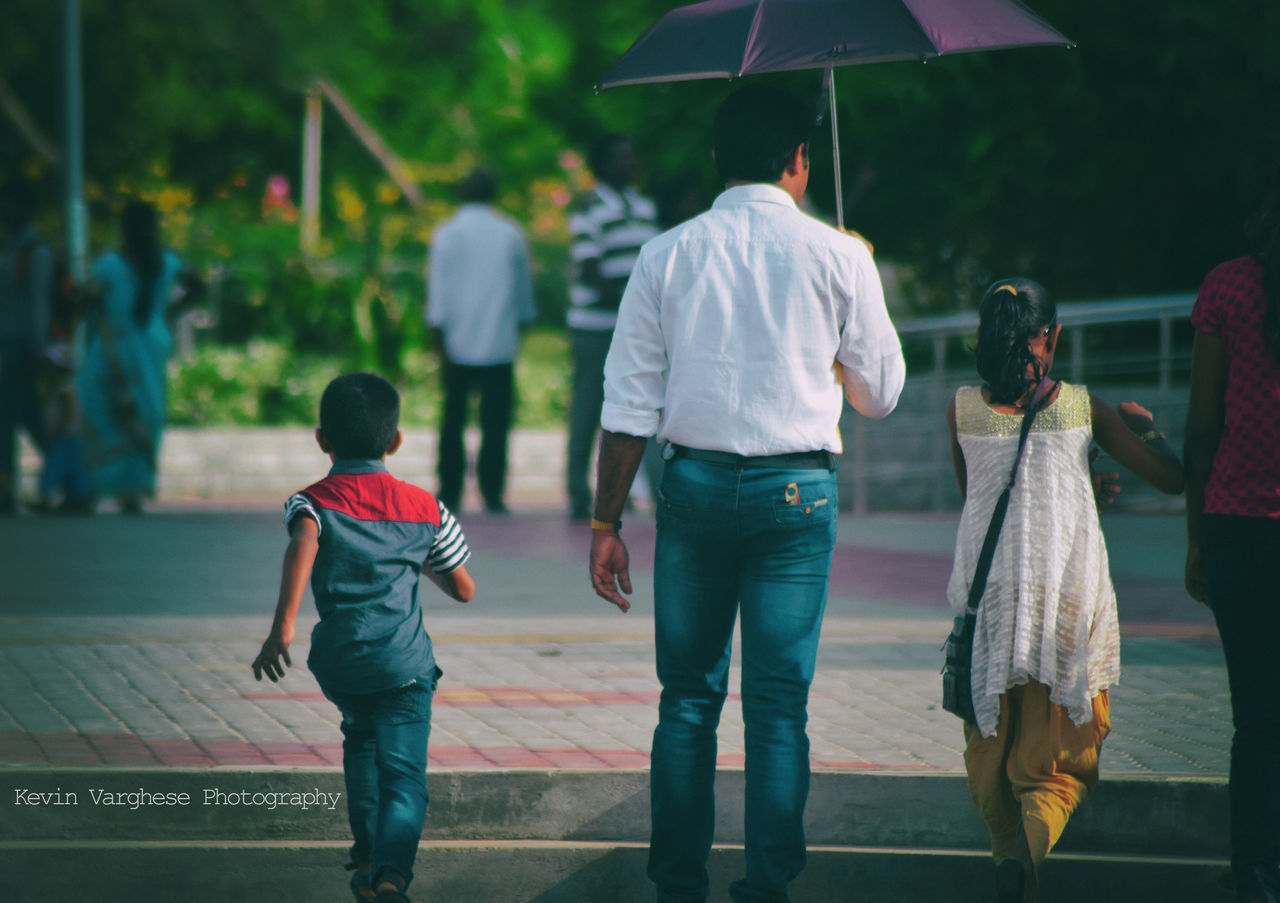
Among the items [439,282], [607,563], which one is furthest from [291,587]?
[439,282]

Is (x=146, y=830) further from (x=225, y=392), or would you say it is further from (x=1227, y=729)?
(x=225, y=392)

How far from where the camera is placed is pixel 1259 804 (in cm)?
400

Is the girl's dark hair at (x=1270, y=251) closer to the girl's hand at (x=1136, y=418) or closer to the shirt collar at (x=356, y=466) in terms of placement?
the girl's hand at (x=1136, y=418)

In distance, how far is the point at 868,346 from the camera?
388 centimetres

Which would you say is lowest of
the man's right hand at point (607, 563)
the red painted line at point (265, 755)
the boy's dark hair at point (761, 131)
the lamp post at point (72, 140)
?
the red painted line at point (265, 755)

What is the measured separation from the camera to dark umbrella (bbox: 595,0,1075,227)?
4449 mm

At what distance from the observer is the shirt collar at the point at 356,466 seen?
4.23 metres

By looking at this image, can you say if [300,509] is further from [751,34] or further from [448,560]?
[751,34]

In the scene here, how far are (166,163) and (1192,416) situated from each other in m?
22.3

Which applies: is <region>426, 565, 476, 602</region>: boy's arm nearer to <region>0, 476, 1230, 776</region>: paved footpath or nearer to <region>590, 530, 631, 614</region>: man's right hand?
<region>590, 530, 631, 614</region>: man's right hand

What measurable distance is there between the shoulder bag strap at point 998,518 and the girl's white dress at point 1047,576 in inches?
0.9

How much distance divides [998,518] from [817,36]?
4.34ft

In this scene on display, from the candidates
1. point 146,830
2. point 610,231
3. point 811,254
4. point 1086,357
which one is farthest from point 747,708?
point 1086,357

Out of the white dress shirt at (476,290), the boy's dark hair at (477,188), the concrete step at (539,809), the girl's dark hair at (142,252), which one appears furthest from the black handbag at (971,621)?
the girl's dark hair at (142,252)
